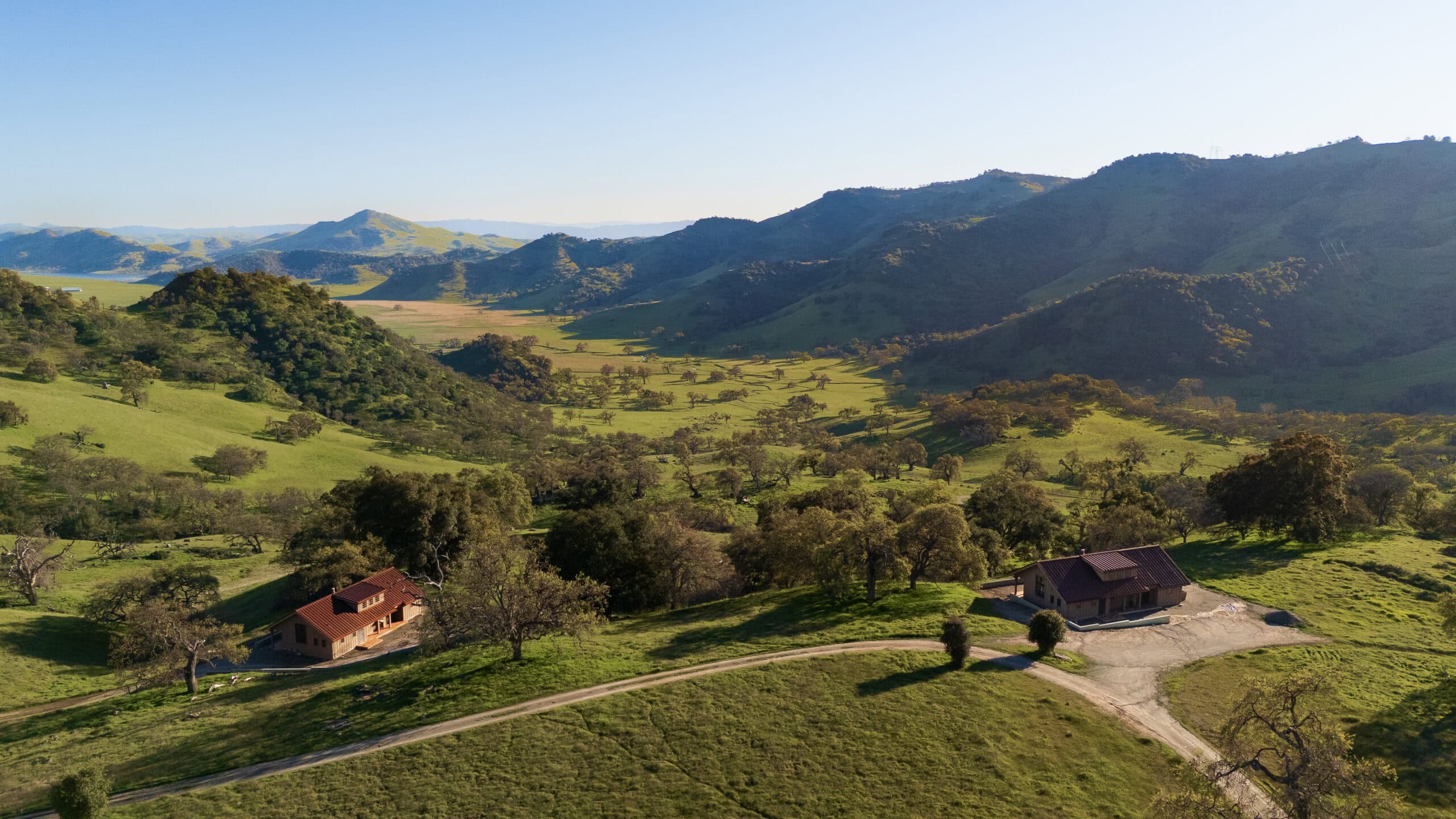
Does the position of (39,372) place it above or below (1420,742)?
above

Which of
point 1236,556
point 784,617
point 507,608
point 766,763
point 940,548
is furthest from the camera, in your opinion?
point 1236,556

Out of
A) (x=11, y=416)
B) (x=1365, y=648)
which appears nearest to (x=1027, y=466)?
(x=1365, y=648)

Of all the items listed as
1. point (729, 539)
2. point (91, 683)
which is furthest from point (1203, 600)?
point (91, 683)

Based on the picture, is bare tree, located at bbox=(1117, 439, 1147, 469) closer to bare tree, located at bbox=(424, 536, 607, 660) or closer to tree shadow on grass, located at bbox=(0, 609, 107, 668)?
bare tree, located at bbox=(424, 536, 607, 660)

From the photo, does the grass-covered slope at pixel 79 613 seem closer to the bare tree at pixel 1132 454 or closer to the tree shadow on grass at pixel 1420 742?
the tree shadow on grass at pixel 1420 742

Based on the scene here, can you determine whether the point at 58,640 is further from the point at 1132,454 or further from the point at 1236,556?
the point at 1132,454

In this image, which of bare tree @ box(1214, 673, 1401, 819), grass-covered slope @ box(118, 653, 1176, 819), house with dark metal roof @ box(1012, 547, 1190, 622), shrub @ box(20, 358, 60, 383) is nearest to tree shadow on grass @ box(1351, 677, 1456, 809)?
bare tree @ box(1214, 673, 1401, 819)
